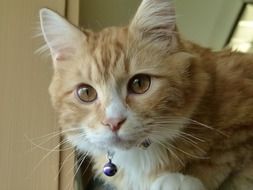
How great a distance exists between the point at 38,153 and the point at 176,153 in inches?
15.1

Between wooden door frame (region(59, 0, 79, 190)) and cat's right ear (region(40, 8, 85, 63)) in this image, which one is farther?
wooden door frame (region(59, 0, 79, 190))

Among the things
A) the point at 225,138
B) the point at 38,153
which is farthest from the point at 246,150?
the point at 38,153

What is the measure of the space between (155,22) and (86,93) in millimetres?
215

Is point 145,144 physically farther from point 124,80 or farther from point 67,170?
point 67,170

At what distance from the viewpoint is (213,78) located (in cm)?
119

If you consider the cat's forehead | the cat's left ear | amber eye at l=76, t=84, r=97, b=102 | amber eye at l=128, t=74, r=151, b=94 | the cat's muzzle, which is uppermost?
the cat's left ear

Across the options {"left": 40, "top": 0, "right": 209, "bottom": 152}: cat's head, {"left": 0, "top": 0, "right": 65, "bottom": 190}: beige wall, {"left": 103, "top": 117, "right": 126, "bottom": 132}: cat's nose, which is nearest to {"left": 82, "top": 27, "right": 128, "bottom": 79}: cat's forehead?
{"left": 40, "top": 0, "right": 209, "bottom": 152}: cat's head

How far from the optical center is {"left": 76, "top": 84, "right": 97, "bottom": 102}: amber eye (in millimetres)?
1101

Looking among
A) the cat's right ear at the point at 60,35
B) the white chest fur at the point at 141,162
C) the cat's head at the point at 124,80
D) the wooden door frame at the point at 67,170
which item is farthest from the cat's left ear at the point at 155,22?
the wooden door frame at the point at 67,170

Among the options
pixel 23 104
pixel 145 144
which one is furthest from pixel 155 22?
pixel 23 104

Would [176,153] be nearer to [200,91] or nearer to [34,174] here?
[200,91]

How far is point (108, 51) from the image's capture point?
1.14 m

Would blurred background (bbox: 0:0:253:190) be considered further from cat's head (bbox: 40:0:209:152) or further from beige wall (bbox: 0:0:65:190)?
cat's head (bbox: 40:0:209:152)

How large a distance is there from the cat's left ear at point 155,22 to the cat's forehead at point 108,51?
0.04 metres
